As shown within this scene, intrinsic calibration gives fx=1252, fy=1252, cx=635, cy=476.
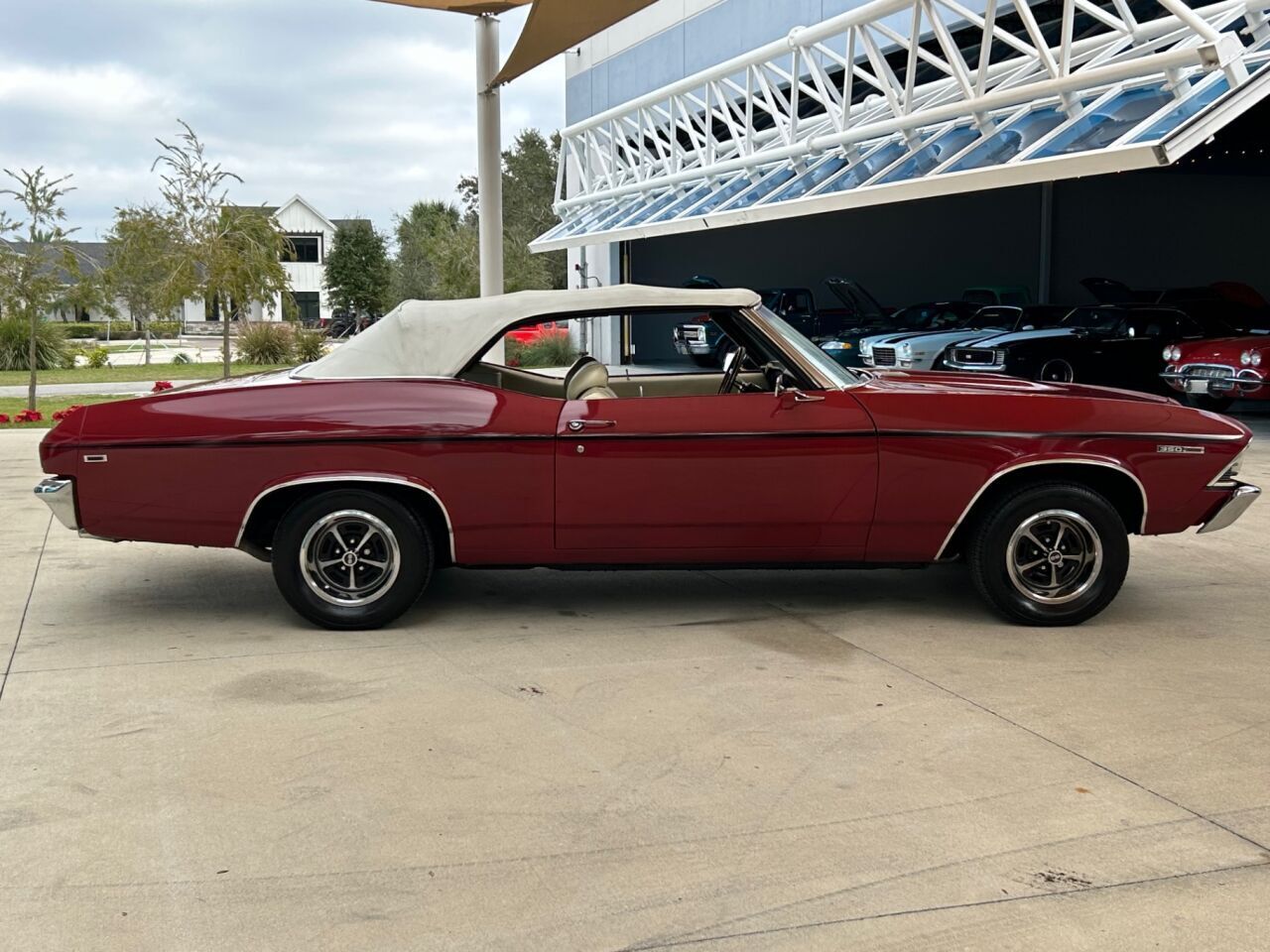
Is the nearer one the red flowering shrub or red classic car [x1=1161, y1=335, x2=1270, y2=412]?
the red flowering shrub

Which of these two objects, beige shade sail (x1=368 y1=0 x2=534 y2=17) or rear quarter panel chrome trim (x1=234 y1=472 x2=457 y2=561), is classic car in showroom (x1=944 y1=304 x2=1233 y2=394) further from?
rear quarter panel chrome trim (x1=234 y1=472 x2=457 y2=561)

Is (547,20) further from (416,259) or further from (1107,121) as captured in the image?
(416,259)

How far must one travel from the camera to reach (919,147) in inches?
686

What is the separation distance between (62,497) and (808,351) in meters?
3.24

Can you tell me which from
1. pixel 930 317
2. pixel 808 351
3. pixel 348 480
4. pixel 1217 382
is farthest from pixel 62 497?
pixel 930 317

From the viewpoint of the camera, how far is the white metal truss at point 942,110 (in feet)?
41.0

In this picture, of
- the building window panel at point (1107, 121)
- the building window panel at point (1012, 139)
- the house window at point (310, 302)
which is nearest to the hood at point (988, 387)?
the building window panel at point (1107, 121)

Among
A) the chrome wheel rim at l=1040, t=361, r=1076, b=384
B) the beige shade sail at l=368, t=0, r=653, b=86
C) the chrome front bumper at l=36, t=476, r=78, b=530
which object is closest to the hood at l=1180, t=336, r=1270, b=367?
the chrome wheel rim at l=1040, t=361, r=1076, b=384

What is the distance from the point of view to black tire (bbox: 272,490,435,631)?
5258 millimetres

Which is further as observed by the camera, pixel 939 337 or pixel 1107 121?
pixel 939 337

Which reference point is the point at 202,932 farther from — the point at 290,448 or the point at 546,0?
the point at 546,0

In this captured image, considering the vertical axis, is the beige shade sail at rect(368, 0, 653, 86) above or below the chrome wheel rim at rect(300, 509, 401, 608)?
above

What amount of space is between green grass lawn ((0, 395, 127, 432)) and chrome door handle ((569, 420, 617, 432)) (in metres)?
11.3

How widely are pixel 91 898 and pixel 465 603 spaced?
2941 mm
